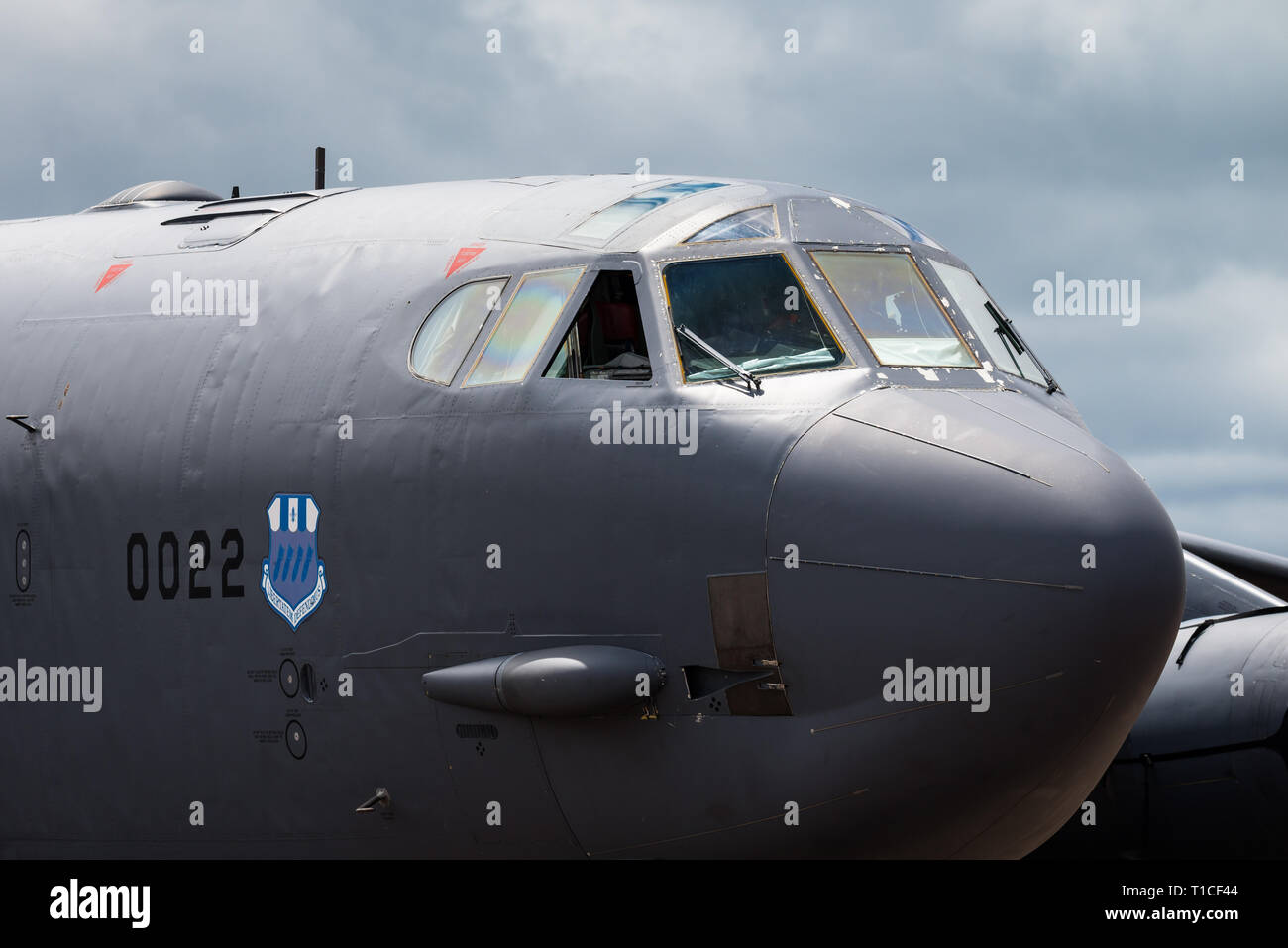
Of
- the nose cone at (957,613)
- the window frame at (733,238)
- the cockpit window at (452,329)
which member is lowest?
the nose cone at (957,613)

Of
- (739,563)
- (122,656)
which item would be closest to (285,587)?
(122,656)

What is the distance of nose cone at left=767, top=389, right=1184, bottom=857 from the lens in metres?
7.33

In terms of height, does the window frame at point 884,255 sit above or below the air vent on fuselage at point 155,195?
below

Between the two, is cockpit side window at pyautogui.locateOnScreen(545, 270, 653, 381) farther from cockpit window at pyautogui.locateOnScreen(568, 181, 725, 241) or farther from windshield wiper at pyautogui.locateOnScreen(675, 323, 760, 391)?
cockpit window at pyautogui.locateOnScreen(568, 181, 725, 241)

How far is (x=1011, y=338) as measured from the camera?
31.2 feet

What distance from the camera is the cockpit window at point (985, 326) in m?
8.97

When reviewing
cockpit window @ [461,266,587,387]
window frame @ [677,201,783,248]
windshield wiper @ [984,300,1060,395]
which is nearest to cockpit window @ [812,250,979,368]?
window frame @ [677,201,783,248]

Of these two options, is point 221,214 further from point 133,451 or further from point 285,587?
point 285,587

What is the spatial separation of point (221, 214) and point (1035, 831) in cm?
624

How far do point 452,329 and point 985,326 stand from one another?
9.35ft

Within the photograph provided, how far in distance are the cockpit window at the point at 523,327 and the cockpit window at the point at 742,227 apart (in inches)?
26.6

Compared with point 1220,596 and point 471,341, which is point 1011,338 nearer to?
point 471,341

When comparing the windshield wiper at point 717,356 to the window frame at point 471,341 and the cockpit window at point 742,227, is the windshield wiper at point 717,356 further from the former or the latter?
the window frame at point 471,341

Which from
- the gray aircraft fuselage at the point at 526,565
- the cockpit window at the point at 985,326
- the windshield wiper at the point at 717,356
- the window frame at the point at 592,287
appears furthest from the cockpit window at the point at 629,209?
the cockpit window at the point at 985,326
